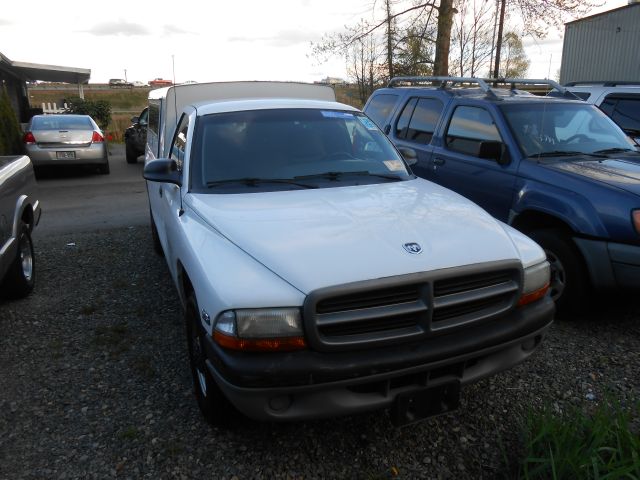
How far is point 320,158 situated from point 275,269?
1491 millimetres

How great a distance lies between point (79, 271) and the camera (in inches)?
230

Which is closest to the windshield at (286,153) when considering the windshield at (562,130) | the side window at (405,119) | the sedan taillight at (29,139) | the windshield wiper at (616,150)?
the windshield at (562,130)

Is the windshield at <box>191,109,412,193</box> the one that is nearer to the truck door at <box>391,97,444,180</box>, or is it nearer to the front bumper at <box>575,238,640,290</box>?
the front bumper at <box>575,238,640,290</box>

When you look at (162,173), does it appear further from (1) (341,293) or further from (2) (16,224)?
(1) (341,293)

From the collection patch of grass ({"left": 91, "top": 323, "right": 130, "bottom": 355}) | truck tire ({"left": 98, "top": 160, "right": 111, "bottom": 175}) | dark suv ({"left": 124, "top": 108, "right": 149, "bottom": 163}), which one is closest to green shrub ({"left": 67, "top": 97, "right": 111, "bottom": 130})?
dark suv ({"left": 124, "top": 108, "right": 149, "bottom": 163})

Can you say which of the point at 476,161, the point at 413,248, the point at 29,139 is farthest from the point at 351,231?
the point at 29,139

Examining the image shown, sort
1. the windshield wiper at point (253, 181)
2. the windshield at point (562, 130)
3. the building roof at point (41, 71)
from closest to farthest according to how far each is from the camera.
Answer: the windshield wiper at point (253, 181) < the windshield at point (562, 130) < the building roof at point (41, 71)

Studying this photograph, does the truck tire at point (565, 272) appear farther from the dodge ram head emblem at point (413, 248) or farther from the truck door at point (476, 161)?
the dodge ram head emblem at point (413, 248)

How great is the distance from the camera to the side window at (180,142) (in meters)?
4.01

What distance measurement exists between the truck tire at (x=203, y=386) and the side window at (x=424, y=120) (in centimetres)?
392

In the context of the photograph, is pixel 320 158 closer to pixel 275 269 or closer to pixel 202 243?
pixel 202 243

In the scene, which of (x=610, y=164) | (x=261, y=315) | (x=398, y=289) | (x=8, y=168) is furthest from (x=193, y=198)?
(x=610, y=164)

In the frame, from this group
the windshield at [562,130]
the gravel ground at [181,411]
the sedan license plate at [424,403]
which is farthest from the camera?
the windshield at [562,130]

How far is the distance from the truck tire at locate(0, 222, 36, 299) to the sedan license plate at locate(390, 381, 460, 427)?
378cm
